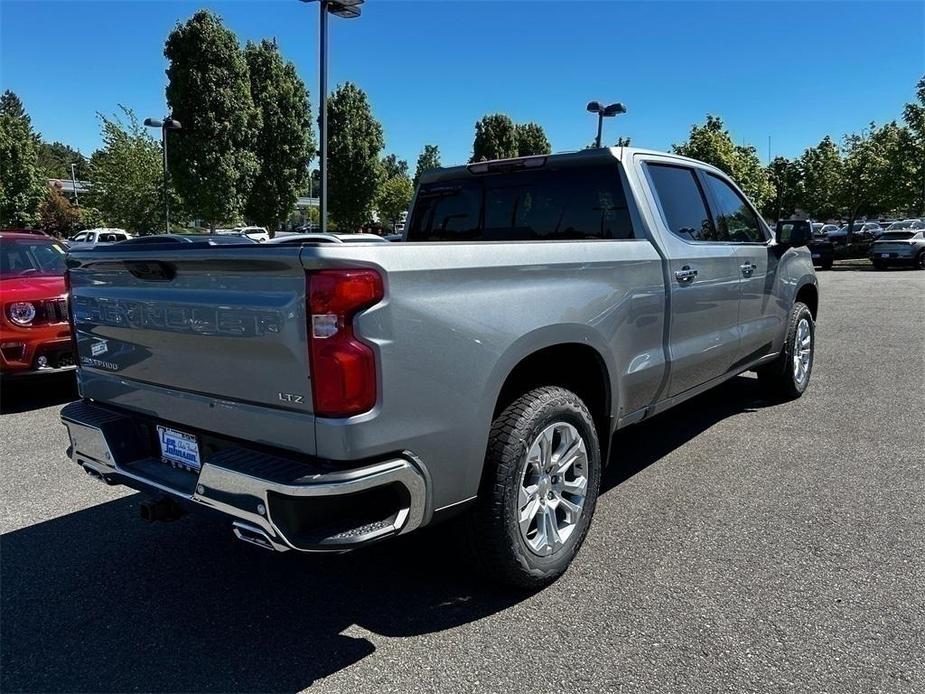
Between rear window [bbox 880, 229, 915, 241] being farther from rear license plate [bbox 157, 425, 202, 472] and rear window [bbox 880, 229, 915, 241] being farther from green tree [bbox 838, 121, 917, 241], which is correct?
rear license plate [bbox 157, 425, 202, 472]

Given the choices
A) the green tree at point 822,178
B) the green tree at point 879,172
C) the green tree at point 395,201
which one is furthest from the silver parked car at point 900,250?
the green tree at point 395,201

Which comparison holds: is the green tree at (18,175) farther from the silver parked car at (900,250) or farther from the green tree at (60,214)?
the silver parked car at (900,250)

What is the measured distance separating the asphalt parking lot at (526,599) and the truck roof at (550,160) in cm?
195

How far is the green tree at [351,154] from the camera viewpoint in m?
34.6

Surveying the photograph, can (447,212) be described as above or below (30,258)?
above

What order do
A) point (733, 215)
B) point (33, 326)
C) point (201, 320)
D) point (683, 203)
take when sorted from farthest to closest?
point (33, 326), point (733, 215), point (683, 203), point (201, 320)

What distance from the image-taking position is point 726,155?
3281cm

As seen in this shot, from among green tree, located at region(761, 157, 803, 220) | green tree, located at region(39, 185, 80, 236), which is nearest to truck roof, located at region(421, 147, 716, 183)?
green tree, located at region(761, 157, 803, 220)

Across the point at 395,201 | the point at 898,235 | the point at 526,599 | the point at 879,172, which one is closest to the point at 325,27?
the point at 526,599

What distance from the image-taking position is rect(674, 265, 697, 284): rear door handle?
3874mm

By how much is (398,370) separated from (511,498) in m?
0.79

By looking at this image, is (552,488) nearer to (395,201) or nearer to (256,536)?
(256,536)

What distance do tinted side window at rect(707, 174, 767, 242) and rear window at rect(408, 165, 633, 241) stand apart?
118cm

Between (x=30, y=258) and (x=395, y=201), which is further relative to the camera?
(x=395, y=201)
